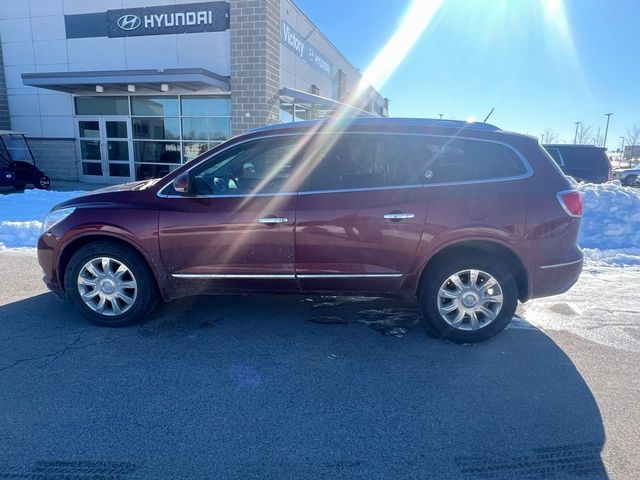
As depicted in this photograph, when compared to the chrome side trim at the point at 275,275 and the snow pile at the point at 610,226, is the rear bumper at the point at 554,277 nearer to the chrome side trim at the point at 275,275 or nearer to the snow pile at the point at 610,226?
the chrome side trim at the point at 275,275

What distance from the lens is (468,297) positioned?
3.82 meters

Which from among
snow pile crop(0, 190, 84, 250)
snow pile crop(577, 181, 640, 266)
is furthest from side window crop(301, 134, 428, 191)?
snow pile crop(0, 190, 84, 250)

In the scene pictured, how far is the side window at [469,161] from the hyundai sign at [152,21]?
12836mm

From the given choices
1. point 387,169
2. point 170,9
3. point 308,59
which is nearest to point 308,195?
point 387,169

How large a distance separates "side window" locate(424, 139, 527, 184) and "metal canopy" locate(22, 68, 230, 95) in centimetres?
1084

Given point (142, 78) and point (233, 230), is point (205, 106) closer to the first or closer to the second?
point (142, 78)

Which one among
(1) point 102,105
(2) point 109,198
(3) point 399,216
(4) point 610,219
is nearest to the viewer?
(3) point 399,216

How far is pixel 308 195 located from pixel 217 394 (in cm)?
177

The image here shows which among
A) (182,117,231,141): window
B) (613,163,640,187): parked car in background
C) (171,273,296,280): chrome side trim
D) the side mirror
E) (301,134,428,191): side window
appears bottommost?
(171,273,296,280): chrome side trim

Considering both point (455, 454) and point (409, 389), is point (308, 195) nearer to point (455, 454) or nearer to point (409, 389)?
point (409, 389)

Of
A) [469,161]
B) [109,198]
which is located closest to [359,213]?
[469,161]

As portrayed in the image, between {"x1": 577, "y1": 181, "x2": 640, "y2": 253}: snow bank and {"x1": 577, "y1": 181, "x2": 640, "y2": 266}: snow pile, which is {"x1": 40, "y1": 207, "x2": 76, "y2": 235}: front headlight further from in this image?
{"x1": 577, "y1": 181, "x2": 640, "y2": 253}: snow bank

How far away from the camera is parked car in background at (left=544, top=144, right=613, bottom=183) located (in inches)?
557

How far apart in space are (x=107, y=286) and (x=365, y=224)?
2491 millimetres
